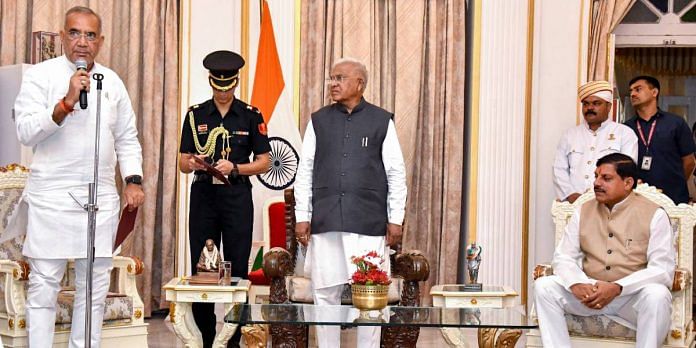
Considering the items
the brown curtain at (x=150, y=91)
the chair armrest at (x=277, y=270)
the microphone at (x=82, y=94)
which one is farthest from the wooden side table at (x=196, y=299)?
the brown curtain at (x=150, y=91)

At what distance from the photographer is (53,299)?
491 centimetres

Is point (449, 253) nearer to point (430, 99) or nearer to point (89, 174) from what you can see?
point (430, 99)

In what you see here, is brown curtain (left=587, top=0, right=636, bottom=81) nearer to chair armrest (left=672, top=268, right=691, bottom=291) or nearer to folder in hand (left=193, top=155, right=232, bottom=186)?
chair armrest (left=672, top=268, right=691, bottom=291)

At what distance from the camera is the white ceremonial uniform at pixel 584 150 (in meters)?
6.69

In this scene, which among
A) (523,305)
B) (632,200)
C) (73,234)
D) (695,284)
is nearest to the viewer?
(73,234)

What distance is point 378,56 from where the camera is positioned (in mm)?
7703

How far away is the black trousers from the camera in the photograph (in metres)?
5.62

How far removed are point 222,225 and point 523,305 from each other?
266cm

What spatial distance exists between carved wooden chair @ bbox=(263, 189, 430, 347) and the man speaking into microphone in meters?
1.08

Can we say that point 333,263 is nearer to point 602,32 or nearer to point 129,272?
point 129,272

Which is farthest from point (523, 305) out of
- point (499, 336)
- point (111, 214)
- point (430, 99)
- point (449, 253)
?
point (111, 214)

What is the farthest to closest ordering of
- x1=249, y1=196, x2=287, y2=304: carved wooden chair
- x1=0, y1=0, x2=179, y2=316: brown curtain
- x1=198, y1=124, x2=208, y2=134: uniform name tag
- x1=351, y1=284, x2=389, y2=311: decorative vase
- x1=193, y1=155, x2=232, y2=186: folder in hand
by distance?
x1=0, y1=0, x2=179, y2=316: brown curtain → x1=249, y1=196, x2=287, y2=304: carved wooden chair → x1=198, y1=124, x2=208, y2=134: uniform name tag → x1=193, y1=155, x2=232, y2=186: folder in hand → x1=351, y1=284, x2=389, y2=311: decorative vase

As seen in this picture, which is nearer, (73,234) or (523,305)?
(73,234)

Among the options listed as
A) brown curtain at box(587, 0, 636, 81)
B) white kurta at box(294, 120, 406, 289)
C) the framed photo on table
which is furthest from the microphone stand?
brown curtain at box(587, 0, 636, 81)
